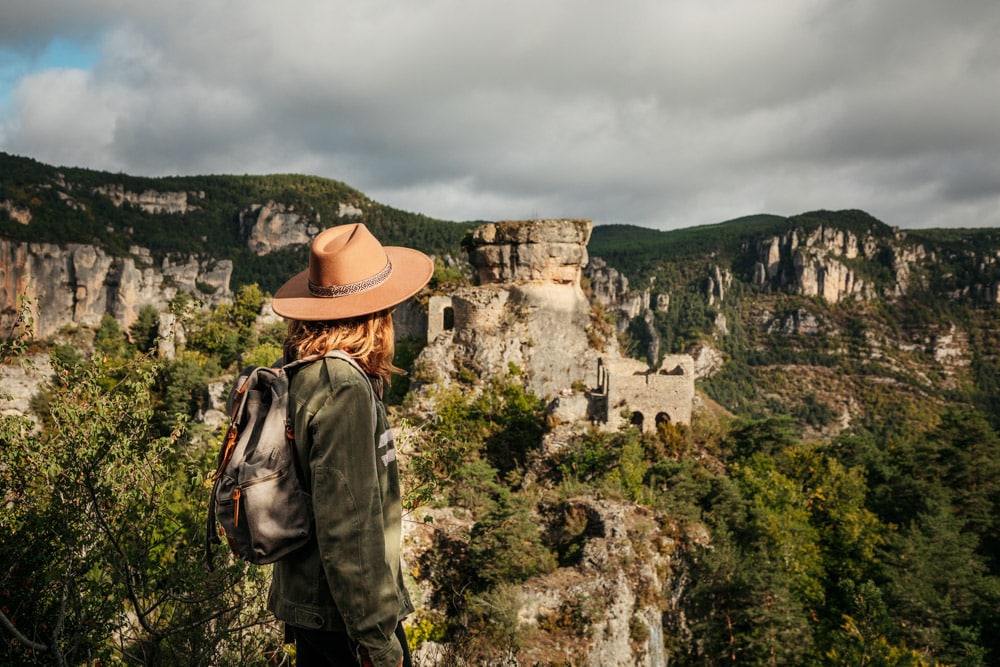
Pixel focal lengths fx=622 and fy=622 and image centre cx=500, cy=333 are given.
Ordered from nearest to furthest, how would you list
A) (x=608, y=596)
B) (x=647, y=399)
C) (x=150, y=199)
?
1. (x=608, y=596)
2. (x=647, y=399)
3. (x=150, y=199)

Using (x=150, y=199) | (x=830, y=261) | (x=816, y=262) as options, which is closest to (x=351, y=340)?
(x=150, y=199)

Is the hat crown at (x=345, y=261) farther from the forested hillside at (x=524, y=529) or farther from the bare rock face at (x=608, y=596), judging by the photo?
the bare rock face at (x=608, y=596)

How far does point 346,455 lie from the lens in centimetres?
201

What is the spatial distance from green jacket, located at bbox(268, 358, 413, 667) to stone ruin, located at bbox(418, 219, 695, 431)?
66.1ft

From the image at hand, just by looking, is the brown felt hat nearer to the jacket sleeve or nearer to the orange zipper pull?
the jacket sleeve

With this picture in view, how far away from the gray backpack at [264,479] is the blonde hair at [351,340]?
9cm

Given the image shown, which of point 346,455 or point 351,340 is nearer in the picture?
point 346,455

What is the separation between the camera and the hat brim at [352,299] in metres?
2.21

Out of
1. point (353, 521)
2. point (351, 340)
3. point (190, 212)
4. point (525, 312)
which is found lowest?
point (525, 312)

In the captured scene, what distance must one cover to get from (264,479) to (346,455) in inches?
11.4

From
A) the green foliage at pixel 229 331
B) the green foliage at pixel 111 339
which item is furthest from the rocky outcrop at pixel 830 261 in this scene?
the green foliage at pixel 111 339

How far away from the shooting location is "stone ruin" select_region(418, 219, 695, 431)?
24.3 m

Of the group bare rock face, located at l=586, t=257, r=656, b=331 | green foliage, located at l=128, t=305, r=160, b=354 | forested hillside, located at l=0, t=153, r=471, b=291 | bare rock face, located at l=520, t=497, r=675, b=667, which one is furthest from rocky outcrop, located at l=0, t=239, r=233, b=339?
bare rock face, located at l=586, t=257, r=656, b=331

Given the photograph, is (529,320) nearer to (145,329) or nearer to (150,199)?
(145,329)
